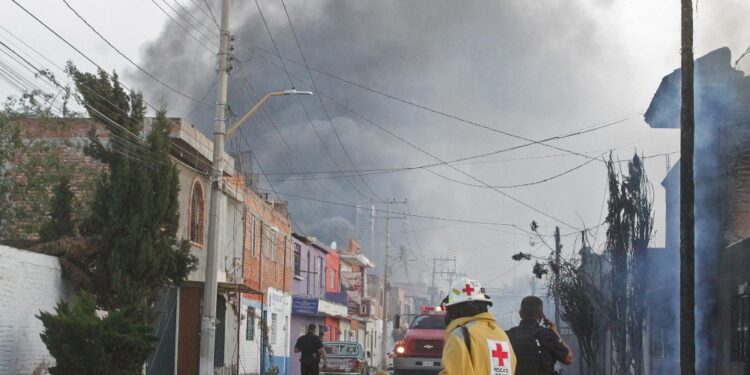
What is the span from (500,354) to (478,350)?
229mm

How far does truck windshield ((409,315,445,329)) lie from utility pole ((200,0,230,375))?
7.05 metres

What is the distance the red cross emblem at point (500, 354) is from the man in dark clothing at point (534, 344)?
8.63ft

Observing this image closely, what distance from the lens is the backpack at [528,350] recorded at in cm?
788

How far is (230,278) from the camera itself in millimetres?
28812

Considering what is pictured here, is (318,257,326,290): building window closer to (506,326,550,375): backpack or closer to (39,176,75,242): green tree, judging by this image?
(39,176,75,242): green tree

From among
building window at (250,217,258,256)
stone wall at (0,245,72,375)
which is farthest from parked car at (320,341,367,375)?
stone wall at (0,245,72,375)

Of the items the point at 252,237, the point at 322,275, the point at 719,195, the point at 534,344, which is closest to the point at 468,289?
the point at 534,344

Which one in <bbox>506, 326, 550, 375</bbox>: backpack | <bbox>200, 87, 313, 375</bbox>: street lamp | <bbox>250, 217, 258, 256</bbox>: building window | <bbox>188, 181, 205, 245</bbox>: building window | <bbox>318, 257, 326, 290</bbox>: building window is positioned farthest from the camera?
<bbox>318, 257, 326, 290</bbox>: building window

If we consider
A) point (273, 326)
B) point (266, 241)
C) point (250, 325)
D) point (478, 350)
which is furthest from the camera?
point (273, 326)

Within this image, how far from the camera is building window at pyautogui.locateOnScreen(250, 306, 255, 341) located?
3167 cm

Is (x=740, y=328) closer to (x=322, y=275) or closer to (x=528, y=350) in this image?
(x=528, y=350)

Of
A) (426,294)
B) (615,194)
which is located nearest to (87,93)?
(615,194)

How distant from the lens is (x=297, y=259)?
4397 centimetres

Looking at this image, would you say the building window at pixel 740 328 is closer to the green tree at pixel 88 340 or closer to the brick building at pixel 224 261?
the green tree at pixel 88 340
